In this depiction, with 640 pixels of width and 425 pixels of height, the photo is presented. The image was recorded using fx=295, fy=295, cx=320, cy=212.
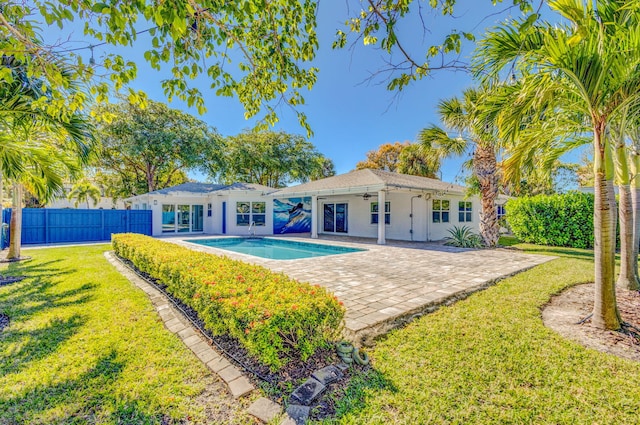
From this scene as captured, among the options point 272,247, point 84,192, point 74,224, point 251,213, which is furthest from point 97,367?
point 84,192

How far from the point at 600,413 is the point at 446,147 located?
11.5 metres

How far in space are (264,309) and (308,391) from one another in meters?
0.91

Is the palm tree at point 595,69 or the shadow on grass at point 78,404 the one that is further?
the palm tree at point 595,69

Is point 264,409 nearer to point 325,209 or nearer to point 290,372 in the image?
point 290,372

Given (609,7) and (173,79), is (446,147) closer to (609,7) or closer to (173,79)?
(609,7)

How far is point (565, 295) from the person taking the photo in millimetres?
5895

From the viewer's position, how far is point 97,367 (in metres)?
3.29

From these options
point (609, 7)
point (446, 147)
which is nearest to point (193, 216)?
point (446, 147)

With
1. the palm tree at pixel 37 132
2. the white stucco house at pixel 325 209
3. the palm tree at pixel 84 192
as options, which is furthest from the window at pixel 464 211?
the palm tree at pixel 84 192

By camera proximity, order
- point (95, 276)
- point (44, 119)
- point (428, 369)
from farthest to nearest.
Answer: point (95, 276) < point (44, 119) < point (428, 369)

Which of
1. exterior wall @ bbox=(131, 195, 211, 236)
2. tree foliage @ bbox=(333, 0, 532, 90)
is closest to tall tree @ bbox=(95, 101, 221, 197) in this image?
exterior wall @ bbox=(131, 195, 211, 236)

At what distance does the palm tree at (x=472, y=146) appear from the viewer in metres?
12.1

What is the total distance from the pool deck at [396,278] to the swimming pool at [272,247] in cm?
252

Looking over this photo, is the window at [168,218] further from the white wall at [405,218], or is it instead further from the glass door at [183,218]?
the white wall at [405,218]
